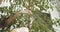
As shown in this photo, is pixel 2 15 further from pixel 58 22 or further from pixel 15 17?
pixel 58 22

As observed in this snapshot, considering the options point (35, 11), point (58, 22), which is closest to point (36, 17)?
point (35, 11)

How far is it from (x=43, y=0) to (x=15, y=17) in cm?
22

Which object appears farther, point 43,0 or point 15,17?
point 43,0

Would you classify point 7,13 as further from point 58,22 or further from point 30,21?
point 58,22

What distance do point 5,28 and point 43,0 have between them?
29 cm

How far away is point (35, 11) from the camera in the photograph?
97 cm

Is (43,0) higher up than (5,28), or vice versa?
(43,0)

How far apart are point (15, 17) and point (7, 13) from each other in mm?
104

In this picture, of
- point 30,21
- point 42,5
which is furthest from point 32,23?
point 42,5

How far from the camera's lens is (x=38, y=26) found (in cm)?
93

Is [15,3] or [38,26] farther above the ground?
[15,3]

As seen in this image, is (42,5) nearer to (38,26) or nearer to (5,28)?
(38,26)

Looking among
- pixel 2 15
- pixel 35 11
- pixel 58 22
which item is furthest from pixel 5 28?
pixel 58 22

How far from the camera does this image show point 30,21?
0.93m
